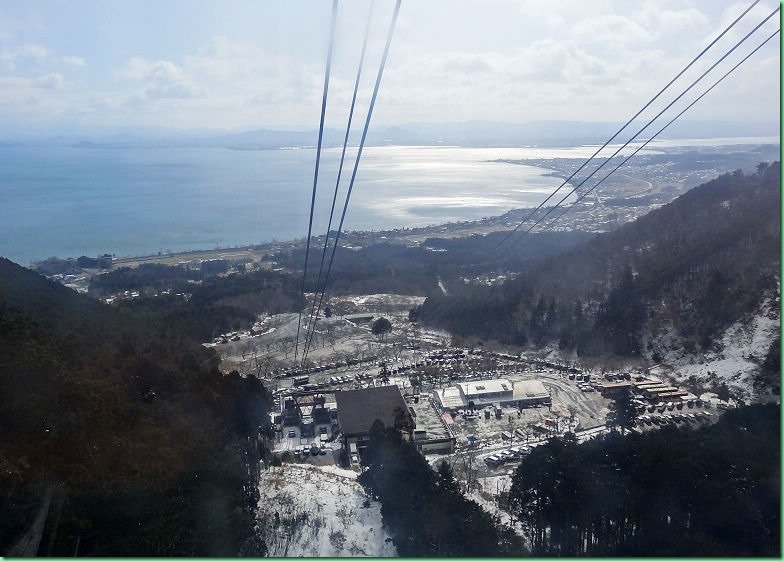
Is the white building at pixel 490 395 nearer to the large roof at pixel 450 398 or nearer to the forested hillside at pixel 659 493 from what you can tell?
the large roof at pixel 450 398

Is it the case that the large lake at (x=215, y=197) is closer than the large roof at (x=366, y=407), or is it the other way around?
the large roof at (x=366, y=407)

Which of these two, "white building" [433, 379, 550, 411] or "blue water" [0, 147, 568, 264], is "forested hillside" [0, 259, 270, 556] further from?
"blue water" [0, 147, 568, 264]

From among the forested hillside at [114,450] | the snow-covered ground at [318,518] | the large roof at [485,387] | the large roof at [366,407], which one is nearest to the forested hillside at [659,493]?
the snow-covered ground at [318,518]

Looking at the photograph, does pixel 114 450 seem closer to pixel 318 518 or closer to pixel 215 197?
pixel 318 518

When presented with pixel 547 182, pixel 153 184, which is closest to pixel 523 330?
pixel 547 182

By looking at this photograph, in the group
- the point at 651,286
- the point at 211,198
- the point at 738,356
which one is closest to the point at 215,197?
Result: the point at 211,198
